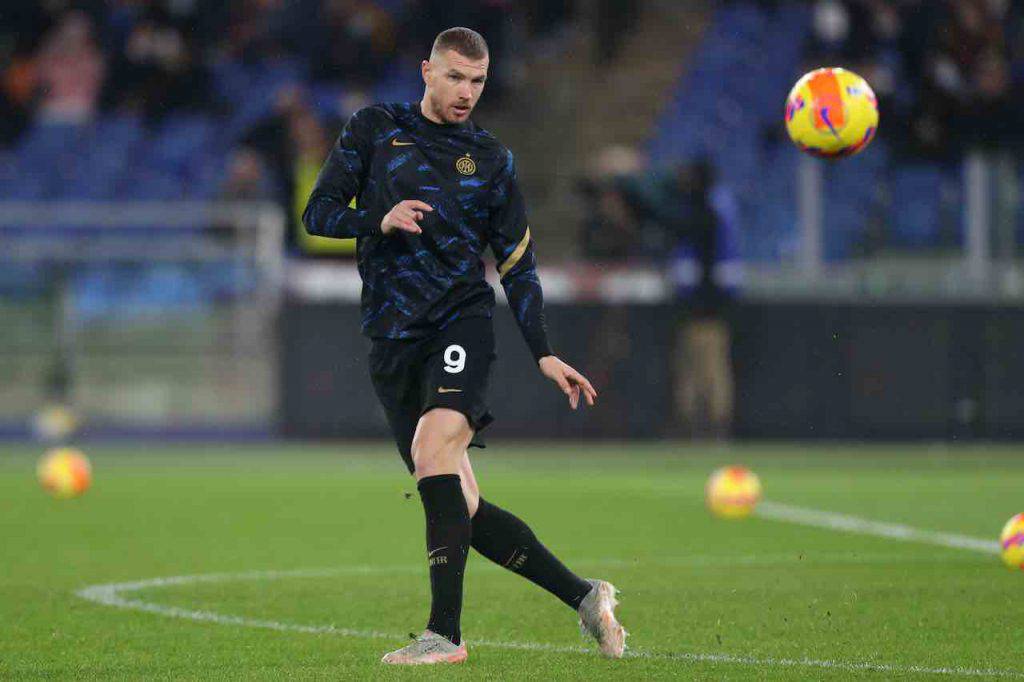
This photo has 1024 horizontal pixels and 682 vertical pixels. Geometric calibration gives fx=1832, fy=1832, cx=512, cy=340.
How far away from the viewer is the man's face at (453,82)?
590cm

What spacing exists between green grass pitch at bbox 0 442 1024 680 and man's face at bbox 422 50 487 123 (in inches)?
70.5

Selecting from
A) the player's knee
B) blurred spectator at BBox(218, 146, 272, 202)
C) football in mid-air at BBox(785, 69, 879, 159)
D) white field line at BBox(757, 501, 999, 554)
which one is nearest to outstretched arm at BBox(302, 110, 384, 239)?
the player's knee

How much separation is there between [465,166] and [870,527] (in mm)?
5554

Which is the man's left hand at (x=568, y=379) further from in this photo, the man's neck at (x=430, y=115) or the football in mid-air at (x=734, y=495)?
the football in mid-air at (x=734, y=495)

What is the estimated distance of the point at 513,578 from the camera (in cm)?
848

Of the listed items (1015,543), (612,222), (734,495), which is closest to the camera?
(1015,543)

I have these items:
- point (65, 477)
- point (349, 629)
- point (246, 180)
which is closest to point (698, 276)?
point (246, 180)

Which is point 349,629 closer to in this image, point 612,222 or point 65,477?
point 65,477

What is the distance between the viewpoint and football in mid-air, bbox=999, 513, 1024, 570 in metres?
7.96

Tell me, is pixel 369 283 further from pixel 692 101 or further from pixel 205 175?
pixel 692 101

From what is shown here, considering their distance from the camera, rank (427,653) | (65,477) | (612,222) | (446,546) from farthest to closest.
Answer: (612,222) < (65,477) < (446,546) < (427,653)

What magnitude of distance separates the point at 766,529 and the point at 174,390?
30.7 ft

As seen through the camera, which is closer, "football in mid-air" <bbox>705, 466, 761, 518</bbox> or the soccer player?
the soccer player

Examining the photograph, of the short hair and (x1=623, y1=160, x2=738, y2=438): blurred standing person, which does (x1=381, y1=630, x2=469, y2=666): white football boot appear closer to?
the short hair
